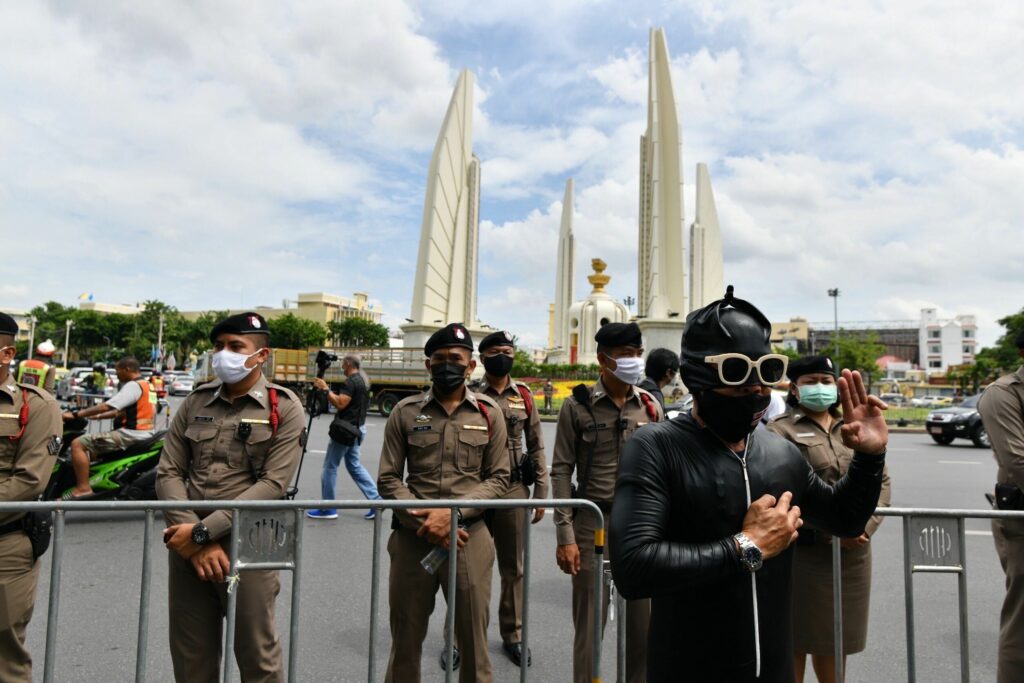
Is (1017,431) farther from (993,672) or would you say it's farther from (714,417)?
(714,417)

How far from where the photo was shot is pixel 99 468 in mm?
6344

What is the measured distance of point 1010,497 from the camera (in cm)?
296

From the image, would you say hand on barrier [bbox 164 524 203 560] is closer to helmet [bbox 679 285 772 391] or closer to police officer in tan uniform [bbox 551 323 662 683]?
police officer in tan uniform [bbox 551 323 662 683]

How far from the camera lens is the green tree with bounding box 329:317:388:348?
8250cm

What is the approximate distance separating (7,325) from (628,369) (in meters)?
3.15

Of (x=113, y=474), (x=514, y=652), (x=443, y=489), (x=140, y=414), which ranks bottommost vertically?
(x=514, y=652)

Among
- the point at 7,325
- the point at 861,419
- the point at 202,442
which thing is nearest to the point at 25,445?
the point at 7,325

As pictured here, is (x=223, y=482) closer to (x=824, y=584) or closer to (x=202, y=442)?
(x=202, y=442)

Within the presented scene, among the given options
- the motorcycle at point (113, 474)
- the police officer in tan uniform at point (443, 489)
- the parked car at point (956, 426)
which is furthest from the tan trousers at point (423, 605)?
the parked car at point (956, 426)

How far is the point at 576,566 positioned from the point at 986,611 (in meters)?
3.28

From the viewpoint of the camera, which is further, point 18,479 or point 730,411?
point 18,479

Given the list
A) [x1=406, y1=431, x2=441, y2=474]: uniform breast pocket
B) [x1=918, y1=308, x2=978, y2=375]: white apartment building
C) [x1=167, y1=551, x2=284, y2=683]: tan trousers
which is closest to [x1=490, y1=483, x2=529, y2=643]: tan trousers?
[x1=406, y1=431, x2=441, y2=474]: uniform breast pocket

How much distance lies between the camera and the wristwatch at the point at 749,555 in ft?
4.80

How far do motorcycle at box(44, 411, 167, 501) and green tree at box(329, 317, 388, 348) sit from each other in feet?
250
